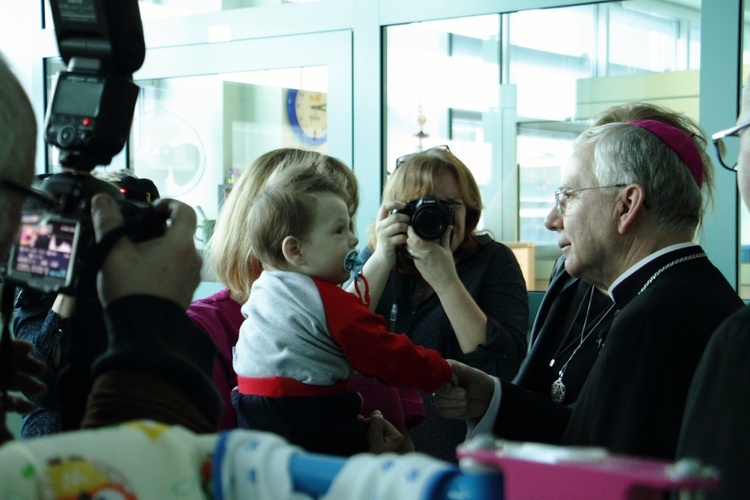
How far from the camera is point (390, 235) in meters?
2.33

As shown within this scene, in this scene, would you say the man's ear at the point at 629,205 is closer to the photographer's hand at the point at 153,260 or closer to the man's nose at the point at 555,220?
the man's nose at the point at 555,220

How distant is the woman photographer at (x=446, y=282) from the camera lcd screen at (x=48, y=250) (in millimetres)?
1342

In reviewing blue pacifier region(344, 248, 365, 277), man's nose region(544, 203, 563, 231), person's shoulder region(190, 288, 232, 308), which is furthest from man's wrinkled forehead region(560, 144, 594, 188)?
person's shoulder region(190, 288, 232, 308)

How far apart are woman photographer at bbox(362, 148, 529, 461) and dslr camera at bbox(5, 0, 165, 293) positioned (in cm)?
123

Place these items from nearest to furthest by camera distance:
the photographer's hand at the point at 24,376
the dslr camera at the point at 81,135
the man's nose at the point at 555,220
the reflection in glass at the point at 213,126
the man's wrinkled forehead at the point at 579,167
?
the dslr camera at the point at 81,135, the photographer's hand at the point at 24,376, the man's wrinkled forehead at the point at 579,167, the man's nose at the point at 555,220, the reflection in glass at the point at 213,126

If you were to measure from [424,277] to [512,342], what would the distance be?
1.02ft

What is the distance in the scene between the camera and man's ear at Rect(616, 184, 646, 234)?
5.43 ft

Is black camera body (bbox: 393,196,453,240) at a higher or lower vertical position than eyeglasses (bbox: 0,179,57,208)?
lower

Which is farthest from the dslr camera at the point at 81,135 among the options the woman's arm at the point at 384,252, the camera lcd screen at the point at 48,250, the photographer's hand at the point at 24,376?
the woman's arm at the point at 384,252

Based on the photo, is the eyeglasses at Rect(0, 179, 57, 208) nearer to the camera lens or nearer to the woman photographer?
the camera lens

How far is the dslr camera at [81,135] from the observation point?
39.6 inches

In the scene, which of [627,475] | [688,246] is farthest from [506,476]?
[688,246]

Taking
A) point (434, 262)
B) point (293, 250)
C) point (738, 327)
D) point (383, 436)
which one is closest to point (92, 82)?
point (293, 250)

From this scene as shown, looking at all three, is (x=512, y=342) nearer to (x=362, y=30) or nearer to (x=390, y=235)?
(x=390, y=235)
